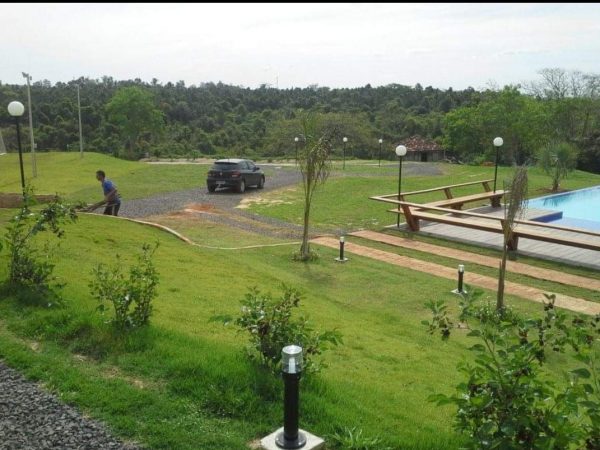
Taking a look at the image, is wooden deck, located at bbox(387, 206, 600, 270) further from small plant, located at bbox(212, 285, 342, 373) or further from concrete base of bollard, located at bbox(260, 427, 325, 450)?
concrete base of bollard, located at bbox(260, 427, 325, 450)

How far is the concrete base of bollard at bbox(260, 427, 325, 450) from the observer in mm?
3277

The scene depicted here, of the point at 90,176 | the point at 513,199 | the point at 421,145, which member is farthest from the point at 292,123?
the point at 513,199

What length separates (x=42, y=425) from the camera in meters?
3.52

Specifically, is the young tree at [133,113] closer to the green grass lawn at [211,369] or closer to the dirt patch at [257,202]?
the dirt patch at [257,202]

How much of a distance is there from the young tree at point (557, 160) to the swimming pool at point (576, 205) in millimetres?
833

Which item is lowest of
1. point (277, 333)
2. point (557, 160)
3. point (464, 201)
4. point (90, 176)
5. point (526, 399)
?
point (464, 201)

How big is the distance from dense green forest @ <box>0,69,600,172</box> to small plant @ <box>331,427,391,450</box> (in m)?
28.7

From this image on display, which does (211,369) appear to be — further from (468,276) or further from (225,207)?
(225,207)

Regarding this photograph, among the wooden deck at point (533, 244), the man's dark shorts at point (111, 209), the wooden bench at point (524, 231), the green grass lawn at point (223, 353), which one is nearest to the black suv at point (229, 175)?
the man's dark shorts at point (111, 209)

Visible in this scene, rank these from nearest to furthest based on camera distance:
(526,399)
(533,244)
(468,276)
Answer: (526,399) < (468,276) < (533,244)

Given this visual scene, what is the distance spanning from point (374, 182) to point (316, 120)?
11.8m

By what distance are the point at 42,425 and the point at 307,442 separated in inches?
68.5

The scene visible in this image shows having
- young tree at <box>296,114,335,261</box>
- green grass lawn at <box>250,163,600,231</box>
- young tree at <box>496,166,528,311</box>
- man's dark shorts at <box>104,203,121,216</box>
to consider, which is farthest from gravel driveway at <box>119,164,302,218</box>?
young tree at <box>496,166,528,311</box>

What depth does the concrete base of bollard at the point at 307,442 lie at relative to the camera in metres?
3.28
